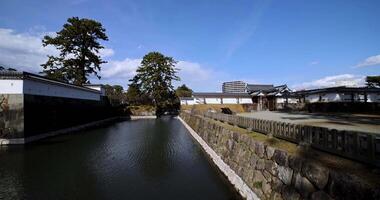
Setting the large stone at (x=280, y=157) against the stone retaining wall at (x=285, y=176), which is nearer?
the stone retaining wall at (x=285, y=176)

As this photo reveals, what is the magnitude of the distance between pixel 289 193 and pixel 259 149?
7.26 ft

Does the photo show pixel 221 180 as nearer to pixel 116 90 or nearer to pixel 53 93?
pixel 53 93

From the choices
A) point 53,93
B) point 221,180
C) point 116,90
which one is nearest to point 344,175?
point 221,180

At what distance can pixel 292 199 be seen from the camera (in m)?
5.37

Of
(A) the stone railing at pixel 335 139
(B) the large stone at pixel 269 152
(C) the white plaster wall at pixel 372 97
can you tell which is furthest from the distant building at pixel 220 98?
(B) the large stone at pixel 269 152

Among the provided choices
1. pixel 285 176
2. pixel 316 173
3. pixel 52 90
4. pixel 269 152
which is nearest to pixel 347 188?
pixel 316 173

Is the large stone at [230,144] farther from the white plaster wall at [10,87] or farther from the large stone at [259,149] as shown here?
the white plaster wall at [10,87]

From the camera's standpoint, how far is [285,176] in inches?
230

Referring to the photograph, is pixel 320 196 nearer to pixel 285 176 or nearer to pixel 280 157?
pixel 285 176

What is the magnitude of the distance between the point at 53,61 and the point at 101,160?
31.1m

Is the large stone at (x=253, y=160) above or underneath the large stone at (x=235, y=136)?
underneath

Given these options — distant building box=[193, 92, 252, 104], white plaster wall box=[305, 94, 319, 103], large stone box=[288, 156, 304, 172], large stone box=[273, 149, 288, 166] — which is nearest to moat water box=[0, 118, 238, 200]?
large stone box=[273, 149, 288, 166]

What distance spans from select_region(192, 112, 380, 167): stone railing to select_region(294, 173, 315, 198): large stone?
93 cm

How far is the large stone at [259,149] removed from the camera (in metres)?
7.45
